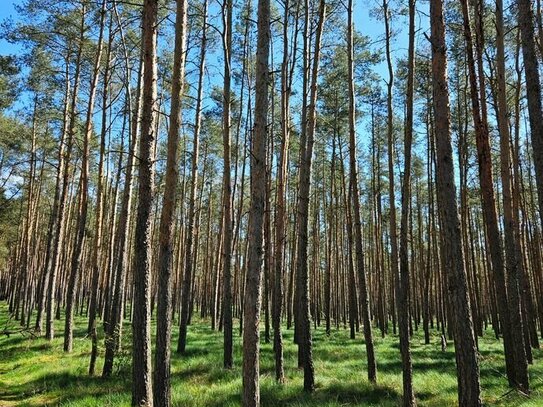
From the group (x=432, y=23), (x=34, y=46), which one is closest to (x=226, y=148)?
(x=432, y=23)

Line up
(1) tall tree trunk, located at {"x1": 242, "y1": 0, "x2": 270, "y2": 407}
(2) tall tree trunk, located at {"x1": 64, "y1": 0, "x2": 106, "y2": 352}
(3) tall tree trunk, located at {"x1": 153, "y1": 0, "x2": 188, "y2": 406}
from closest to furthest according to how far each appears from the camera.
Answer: (1) tall tree trunk, located at {"x1": 242, "y1": 0, "x2": 270, "y2": 407} → (3) tall tree trunk, located at {"x1": 153, "y1": 0, "x2": 188, "y2": 406} → (2) tall tree trunk, located at {"x1": 64, "y1": 0, "x2": 106, "y2": 352}

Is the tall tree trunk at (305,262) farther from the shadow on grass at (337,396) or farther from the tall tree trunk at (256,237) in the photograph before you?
the tall tree trunk at (256,237)

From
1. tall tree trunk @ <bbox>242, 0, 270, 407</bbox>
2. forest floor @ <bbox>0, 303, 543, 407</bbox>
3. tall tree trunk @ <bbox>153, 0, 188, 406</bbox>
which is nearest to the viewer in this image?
tall tree trunk @ <bbox>242, 0, 270, 407</bbox>

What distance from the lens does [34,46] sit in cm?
1335

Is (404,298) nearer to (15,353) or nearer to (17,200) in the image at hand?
(15,353)

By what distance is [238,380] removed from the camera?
26.3 feet

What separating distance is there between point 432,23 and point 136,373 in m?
5.91

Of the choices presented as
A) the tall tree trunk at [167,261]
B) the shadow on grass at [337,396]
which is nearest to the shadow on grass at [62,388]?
the tall tree trunk at [167,261]

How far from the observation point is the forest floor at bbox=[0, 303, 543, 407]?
6844 mm

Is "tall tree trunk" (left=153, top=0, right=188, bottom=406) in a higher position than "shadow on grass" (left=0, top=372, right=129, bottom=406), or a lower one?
higher

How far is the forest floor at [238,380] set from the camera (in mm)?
6844

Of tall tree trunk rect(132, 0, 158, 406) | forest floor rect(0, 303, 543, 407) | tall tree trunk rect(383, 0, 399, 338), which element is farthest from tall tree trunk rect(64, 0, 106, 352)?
tall tree trunk rect(383, 0, 399, 338)

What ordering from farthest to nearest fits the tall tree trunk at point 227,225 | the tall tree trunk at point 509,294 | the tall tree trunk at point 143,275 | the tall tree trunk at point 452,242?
the tall tree trunk at point 227,225 → the tall tree trunk at point 509,294 → the tall tree trunk at point 143,275 → the tall tree trunk at point 452,242

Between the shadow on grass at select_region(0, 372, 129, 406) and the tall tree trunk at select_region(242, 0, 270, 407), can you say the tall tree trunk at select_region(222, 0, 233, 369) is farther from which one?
the tall tree trunk at select_region(242, 0, 270, 407)
